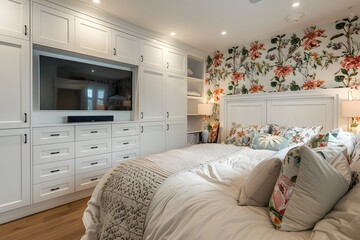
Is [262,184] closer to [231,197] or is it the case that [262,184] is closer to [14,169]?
[231,197]

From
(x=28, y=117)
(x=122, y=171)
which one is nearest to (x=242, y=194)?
(x=122, y=171)

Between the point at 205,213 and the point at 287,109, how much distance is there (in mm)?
2749

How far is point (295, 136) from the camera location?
265 cm

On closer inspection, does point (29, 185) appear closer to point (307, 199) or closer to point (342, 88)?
point (307, 199)

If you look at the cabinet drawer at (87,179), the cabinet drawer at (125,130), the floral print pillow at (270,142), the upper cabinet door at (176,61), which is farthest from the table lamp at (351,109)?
the cabinet drawer at (87,179)

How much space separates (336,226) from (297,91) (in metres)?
2.76

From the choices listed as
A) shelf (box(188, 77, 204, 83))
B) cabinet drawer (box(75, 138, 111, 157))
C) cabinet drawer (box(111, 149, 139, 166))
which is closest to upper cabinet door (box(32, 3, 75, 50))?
cabinet drawer (box(75, 138, 111, 157))

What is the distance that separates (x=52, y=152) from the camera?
7.55 ft

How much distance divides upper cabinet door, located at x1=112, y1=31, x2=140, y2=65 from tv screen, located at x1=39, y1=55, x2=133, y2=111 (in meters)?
0.24

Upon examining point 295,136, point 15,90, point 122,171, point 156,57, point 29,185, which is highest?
point 156,57

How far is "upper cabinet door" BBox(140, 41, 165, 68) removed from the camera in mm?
3186

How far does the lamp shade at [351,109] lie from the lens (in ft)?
7.97

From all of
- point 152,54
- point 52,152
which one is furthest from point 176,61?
point 52,152

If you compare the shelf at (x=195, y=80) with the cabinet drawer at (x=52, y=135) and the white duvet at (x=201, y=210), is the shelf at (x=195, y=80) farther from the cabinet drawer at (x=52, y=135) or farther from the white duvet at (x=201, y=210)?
the white duvet at (x=201, y=210)
